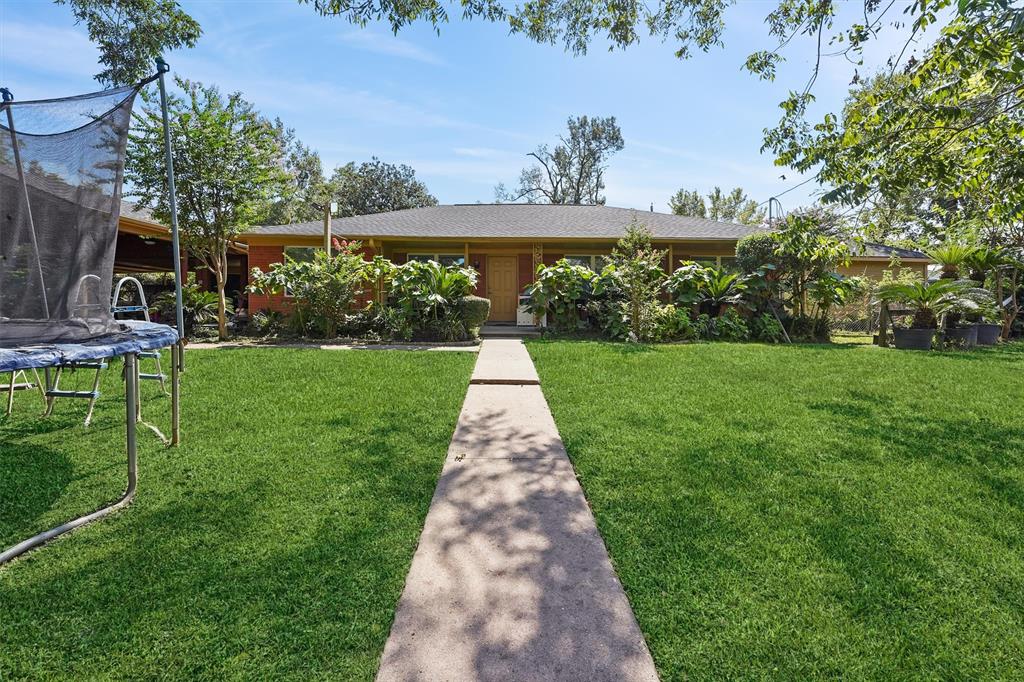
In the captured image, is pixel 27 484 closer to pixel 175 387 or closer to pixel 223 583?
pixel 175 387

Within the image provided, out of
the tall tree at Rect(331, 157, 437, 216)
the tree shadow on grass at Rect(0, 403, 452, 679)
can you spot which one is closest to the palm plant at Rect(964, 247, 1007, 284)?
the tree shadow on grass at Rect(0, 403, 452, 679)

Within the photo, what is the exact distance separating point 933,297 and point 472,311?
30.7 ft

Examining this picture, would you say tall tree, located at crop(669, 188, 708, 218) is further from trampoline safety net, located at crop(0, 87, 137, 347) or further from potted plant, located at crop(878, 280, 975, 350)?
trampoline safety net, located at crop(0, 87, 137, 347)

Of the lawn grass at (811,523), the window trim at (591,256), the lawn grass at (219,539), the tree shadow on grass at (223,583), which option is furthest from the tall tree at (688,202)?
the tree shadow on grass at (223,583)

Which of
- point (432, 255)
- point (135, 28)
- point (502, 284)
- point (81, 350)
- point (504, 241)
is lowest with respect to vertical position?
point (81, 350)

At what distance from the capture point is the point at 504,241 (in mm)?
15094

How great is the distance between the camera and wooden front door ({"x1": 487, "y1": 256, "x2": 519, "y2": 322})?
15.9m

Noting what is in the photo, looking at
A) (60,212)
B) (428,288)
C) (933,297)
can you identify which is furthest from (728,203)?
(60,212)

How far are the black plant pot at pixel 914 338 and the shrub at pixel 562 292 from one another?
21.0ft

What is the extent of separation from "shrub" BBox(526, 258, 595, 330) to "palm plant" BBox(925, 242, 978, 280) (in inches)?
304

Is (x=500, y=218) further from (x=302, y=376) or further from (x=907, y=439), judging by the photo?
(x=907, y=439)

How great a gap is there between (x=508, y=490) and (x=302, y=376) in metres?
4.07

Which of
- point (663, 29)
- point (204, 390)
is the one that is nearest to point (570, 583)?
point (204, 390)

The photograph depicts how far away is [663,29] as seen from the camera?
271 inches
